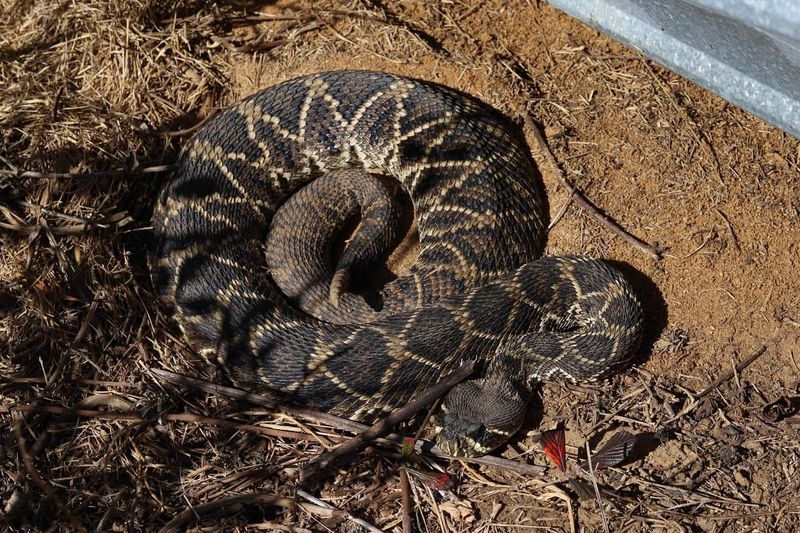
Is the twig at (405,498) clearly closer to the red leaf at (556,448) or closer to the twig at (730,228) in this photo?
the red leaf at (556,448)

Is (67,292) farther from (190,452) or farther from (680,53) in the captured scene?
(680,53)

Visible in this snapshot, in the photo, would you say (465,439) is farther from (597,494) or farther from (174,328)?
(174,328)

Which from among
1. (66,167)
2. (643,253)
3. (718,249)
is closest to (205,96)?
(66,167)

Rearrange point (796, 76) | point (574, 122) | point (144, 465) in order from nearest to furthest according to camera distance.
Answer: point (796, 76) < point (144, 465) < point (574, 122)

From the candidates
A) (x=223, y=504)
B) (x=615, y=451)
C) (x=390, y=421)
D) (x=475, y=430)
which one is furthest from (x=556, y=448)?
(x=223, y=504)

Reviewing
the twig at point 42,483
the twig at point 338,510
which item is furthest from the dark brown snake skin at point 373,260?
the twig at point 42,483

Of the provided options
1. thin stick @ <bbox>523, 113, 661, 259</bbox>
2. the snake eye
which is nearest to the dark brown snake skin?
the snake eye

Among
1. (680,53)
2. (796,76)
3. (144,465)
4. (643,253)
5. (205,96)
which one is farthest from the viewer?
(205,96)
